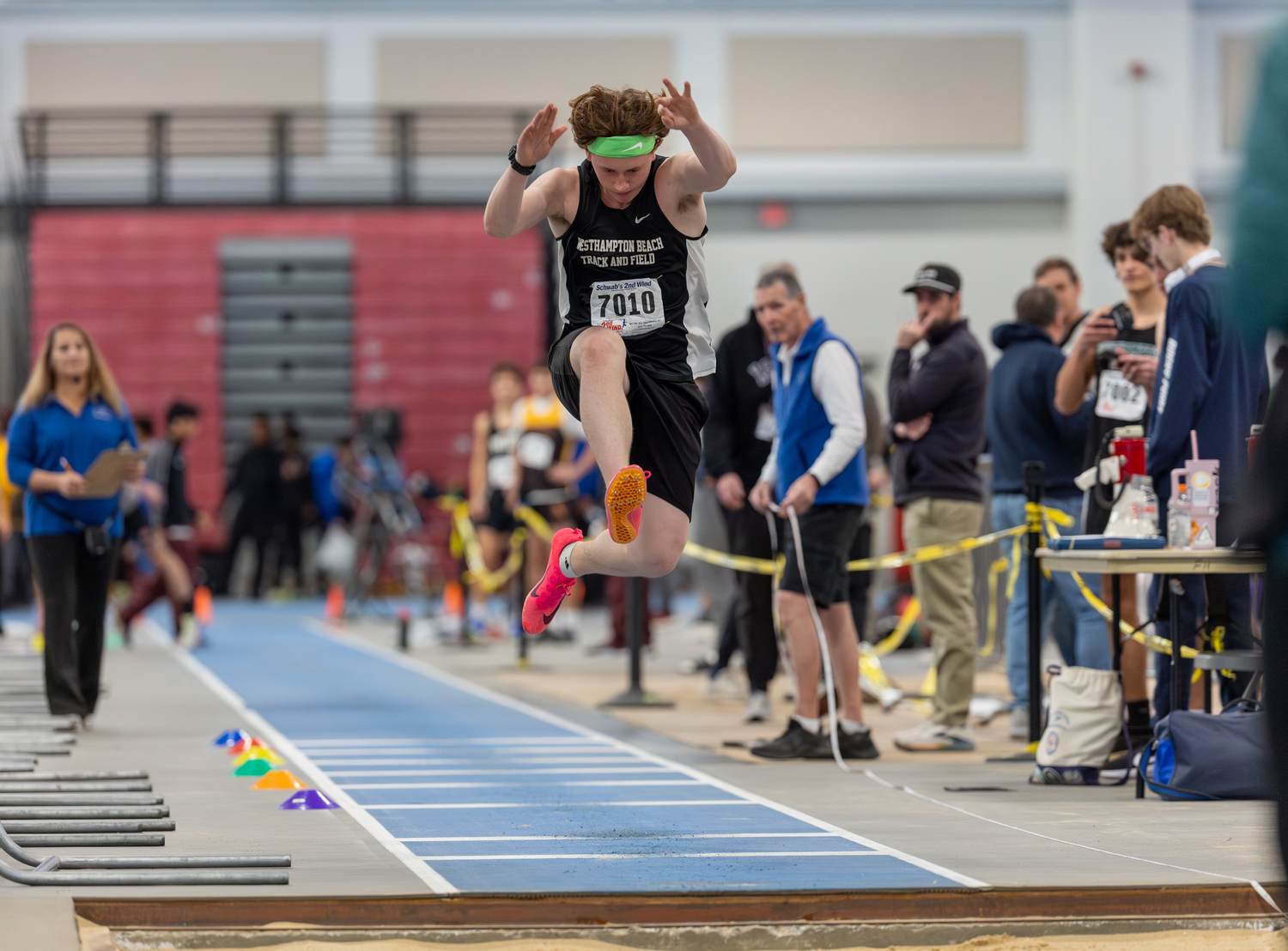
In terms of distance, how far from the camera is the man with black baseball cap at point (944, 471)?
655 cm

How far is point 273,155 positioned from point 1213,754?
53.4ft

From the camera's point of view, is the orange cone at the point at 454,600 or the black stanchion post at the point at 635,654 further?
the orange cone at the point at 454,600

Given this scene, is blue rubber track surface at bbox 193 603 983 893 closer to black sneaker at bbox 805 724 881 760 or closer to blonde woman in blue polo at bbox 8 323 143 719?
black sneaker at bbox 805 724 881 760

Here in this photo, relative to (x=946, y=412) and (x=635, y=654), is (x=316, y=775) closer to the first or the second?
(x=635, y=654)

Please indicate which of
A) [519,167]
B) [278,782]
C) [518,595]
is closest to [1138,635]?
[519,167]

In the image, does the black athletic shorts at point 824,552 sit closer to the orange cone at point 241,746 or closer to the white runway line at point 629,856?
the white runway line at point 629,856

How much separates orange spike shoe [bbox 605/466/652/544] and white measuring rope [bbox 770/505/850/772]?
1717 mm

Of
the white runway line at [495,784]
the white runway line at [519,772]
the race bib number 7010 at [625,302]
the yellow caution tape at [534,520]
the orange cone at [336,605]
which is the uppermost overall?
the race bib number 7010 at [625,302]

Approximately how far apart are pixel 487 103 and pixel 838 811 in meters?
16.3

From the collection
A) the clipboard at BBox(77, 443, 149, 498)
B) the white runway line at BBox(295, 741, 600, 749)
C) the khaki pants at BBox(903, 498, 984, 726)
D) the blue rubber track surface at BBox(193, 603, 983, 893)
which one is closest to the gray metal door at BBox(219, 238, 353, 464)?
the blue rubber track surface at BBox(193, 603, 983, 893)

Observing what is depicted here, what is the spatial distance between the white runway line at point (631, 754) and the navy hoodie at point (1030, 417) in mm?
1895

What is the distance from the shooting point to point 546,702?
27.3 feet

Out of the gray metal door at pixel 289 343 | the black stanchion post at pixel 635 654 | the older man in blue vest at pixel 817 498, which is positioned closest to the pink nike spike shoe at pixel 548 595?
the older man in blue vest at pixel 817 498

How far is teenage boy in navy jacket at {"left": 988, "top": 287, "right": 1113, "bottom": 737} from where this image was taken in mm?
6488
